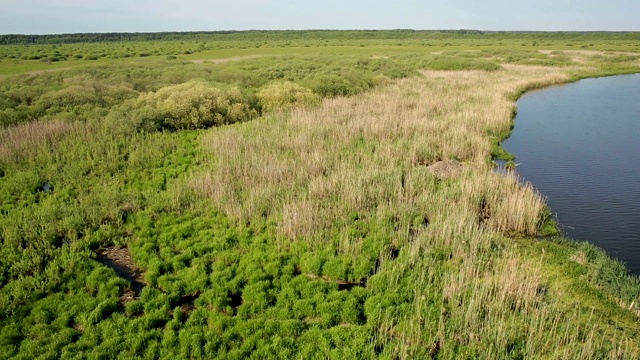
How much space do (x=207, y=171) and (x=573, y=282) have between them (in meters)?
13.3

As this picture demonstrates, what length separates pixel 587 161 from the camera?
71.3 ft

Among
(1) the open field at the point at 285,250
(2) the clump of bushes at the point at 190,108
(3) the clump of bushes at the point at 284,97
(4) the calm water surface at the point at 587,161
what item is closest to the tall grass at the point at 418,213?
(1) the open field at the point at 285,250

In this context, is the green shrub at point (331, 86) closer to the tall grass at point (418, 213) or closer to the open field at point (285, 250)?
the tall grass at point (418, 213)

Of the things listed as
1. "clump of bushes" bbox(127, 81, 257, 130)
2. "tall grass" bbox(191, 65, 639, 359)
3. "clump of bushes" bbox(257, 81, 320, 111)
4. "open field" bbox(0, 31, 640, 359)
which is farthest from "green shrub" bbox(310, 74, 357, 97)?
"open field" bbox(0, 31, 640, 359)

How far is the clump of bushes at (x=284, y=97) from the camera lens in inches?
1157

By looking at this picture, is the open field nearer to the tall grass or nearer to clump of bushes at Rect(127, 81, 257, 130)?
the tall grass

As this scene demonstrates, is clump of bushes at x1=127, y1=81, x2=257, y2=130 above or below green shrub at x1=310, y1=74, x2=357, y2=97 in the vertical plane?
below

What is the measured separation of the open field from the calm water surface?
185 cm

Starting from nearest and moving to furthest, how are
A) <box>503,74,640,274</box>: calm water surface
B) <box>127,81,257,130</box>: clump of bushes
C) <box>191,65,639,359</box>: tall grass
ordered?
<box>191,65,639,359</box>: tall grass
<box>503,74,640,274</box>: calm water surface
<box>127,81,257,130</box>: clump of bushes

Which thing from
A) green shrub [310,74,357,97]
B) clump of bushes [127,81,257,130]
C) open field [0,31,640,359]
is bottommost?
open field [0,31,640,359]

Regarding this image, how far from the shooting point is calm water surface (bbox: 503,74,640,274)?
1403 cm

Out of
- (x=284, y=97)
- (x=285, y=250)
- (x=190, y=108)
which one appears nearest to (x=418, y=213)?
(x=285, y=250)

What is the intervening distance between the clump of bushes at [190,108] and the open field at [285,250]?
35cm

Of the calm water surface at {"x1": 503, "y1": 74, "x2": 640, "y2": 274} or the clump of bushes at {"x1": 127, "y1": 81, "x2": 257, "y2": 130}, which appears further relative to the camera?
the clump of bushes at {"x1": 127, "y1": 81, "x2": 257, "y2": 130}
